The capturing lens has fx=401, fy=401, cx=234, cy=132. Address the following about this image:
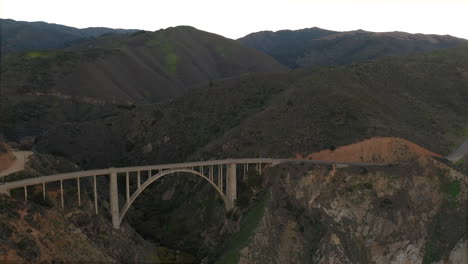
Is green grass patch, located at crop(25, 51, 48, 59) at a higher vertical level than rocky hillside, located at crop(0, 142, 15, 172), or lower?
higher

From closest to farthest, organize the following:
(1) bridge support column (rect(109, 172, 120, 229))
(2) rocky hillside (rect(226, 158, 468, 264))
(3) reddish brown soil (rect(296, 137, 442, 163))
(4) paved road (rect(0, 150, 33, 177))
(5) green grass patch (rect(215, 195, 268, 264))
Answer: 1. (4) paved road (rect(0, 150, 33, 177))
2. (1) bridge support column (rect(109, 172, 120, 229))
3. (5) green grass patch (rect(215, 195, 268, 264))
4. (2) rocky hillside (rect(226, 158, 468, 264))
5. (3) reddish brown soil (rect(296, 137, 442, 163))

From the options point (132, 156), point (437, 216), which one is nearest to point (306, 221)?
point (437, 216)

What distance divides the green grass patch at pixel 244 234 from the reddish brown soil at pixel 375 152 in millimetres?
17208

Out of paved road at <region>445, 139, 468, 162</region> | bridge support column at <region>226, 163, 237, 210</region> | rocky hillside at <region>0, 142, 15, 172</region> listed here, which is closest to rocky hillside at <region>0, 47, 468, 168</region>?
paved road at <region>445, 139, 468, 162</region>

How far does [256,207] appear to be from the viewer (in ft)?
204

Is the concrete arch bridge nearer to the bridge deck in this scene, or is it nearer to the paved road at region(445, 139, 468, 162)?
the bridge deck

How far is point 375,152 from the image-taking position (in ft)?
249

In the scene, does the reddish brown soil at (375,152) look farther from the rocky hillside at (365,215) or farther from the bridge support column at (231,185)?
the bridge support column at (231,185)

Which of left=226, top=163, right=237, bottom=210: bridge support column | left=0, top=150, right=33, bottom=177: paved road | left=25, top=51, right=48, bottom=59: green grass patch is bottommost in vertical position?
left=226, top=163, right=237, bottom=210: bridge support column

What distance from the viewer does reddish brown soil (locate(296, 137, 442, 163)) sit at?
74.6m

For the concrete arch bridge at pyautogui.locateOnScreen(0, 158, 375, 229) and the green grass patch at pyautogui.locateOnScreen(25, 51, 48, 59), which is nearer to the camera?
the concrete arch bridge at pyautogui.locateOnScreen(0, 158, 375, 229)

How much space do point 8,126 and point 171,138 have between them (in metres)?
64.0

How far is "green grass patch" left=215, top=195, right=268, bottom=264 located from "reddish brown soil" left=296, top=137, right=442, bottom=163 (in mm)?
17208

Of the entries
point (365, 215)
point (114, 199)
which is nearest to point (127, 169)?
point (114, 199)
